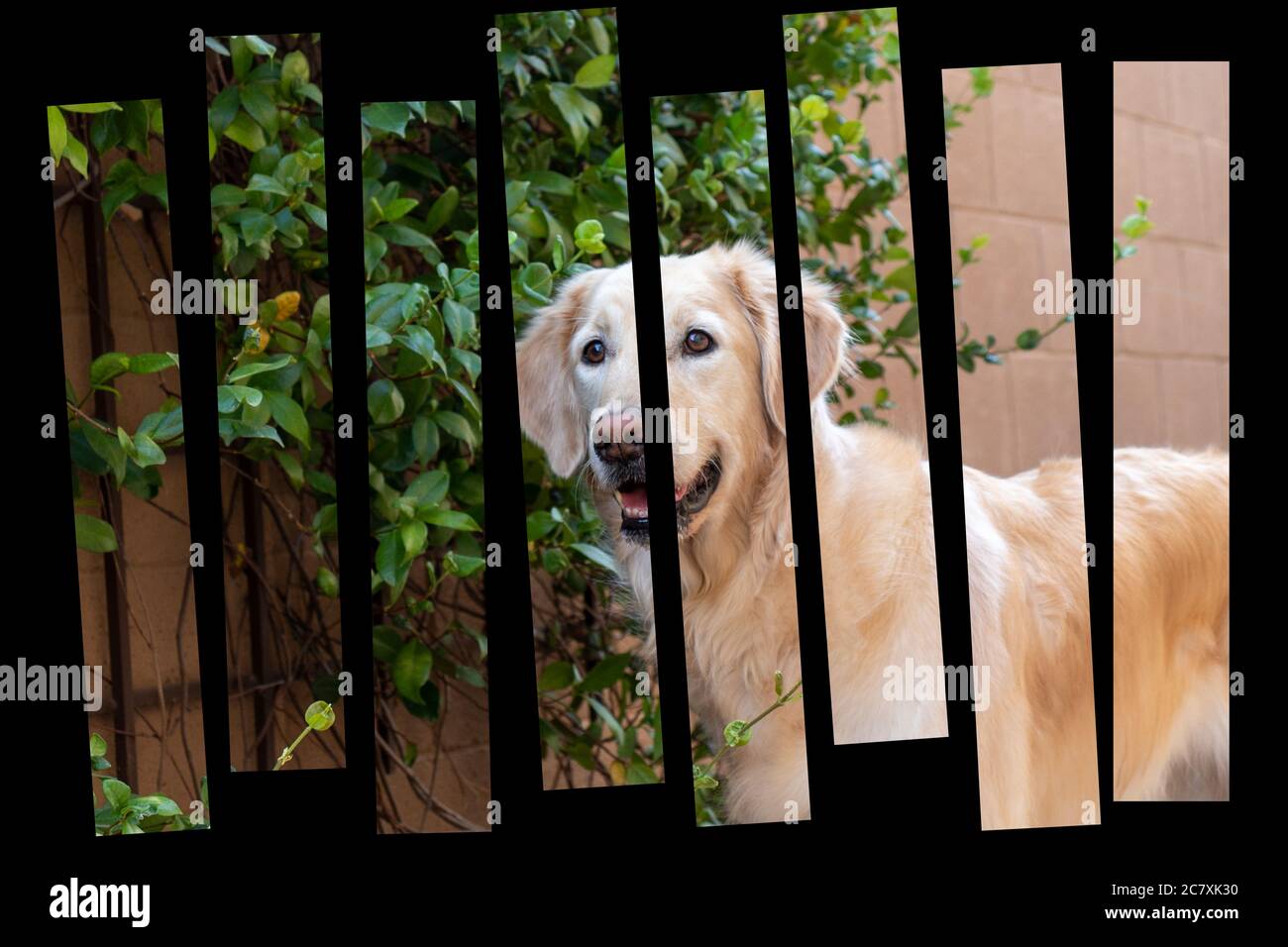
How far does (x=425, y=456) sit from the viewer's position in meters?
1.61

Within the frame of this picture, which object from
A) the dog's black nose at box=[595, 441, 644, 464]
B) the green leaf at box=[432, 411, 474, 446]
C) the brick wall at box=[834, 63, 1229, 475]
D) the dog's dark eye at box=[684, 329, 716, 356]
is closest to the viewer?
the dog's black nose at box=[595, 441, 644, 464]

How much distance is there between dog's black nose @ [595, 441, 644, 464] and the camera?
1387mm

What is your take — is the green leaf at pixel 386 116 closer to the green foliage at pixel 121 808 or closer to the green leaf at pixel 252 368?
the green leaf at pixel 252 368

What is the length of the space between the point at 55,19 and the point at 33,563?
61 cm

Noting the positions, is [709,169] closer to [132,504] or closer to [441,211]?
[441,211]

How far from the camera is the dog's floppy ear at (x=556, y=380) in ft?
5.10

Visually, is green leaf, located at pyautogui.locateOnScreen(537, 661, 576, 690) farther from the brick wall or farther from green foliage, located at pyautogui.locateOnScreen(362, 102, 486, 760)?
the brick wall

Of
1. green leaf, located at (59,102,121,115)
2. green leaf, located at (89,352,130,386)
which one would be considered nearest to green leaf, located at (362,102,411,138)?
green leaf, located at (59,102,121,115)

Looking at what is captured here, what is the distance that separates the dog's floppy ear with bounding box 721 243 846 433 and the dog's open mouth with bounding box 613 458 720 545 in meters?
0.15

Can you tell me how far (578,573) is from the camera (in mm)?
2029
